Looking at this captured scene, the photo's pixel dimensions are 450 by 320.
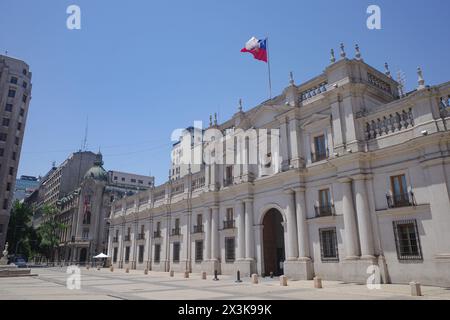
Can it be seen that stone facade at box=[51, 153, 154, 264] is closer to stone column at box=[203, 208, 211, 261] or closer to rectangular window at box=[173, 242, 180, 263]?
rectangular window at box=[173, 242, 180, 263]

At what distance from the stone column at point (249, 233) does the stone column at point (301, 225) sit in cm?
535

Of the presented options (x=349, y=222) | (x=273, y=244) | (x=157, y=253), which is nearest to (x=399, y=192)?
(x=349, y=222)

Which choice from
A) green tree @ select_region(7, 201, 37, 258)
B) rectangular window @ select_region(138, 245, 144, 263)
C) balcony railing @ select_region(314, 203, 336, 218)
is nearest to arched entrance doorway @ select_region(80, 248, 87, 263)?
green tree @ select_region(7, 201, 37, 258)

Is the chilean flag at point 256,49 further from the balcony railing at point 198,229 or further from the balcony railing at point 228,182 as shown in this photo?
the balcony railing at point 198,229

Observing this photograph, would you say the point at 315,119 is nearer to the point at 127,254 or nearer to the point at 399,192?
the point at 399,192

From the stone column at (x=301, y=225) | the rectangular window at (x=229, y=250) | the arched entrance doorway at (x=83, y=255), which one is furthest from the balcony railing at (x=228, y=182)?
the arched entrance doorway at (x=83, y=255)

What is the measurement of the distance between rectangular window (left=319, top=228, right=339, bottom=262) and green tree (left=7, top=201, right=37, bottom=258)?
6631 cm

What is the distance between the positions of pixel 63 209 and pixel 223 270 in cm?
6616

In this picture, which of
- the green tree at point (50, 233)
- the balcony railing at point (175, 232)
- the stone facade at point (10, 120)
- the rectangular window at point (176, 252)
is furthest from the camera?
the green tree at point (50, 233)

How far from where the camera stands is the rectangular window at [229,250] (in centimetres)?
3067

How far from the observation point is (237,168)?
31.6m

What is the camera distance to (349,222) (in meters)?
21.0
